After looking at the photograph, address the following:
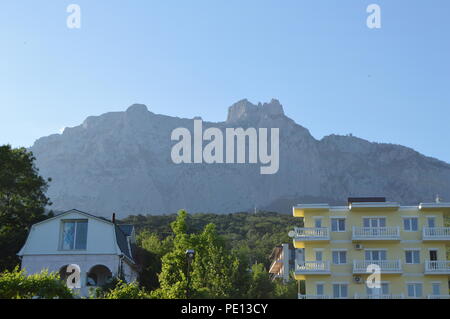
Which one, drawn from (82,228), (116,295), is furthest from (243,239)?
(116,295)

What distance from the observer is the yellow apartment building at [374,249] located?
174 feet

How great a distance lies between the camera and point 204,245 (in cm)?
5288

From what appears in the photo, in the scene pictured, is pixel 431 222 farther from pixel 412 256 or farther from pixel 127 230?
pixel 127 230

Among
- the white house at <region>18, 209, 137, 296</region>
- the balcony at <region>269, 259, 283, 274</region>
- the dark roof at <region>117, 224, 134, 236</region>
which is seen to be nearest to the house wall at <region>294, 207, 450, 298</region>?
the dark roof at <region>117, 224, 134, 236</region>

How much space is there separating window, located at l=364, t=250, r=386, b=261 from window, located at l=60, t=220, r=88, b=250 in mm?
23915

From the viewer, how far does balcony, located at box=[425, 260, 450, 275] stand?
52.6 m

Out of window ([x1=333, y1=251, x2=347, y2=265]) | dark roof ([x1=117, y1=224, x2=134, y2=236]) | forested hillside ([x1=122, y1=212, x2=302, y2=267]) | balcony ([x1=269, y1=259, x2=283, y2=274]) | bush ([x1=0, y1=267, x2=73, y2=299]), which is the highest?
forested hillside ([x1=122, y1=212, x2=302, y2=267])

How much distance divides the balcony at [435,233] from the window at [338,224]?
683 cm

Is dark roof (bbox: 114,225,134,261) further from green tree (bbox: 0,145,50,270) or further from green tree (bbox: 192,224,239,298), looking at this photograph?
green tree (bbox: 0,145,50,270)

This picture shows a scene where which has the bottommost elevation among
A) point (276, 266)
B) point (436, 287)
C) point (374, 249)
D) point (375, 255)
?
point (436, 287)

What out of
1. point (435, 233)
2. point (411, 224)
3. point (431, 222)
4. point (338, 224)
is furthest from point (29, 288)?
point (431, 222)

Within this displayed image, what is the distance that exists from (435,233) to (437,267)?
297 centimetres

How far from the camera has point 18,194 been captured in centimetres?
5550

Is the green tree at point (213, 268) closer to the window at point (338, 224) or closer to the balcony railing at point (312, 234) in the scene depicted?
the balcony railing at point (312, 234)
